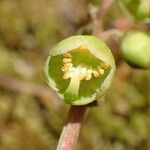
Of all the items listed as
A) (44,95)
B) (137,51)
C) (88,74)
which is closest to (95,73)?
(88,74)

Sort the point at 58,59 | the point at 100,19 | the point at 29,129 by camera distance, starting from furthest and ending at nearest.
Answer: the point at 29,129 → the point at 100,19 → the point at 58,59

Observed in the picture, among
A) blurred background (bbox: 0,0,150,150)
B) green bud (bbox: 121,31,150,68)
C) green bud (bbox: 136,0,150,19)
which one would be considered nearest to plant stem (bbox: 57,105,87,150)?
green bud (bbox: 121,31,150,68)

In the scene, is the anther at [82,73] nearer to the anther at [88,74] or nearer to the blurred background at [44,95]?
the anther at [88,74]

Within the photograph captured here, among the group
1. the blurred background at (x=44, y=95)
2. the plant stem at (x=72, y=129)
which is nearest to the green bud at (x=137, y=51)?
the plant stem at (x=72, y=129)

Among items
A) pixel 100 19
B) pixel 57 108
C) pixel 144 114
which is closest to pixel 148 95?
pixel 144 114

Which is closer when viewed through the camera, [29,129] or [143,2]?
[143,2]

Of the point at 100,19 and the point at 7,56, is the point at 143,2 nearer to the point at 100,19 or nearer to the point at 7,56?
the point at 100,19

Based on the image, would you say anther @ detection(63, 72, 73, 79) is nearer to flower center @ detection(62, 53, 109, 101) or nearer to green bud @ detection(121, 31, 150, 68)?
flower center @ detection(62, 53, 109, 101)
